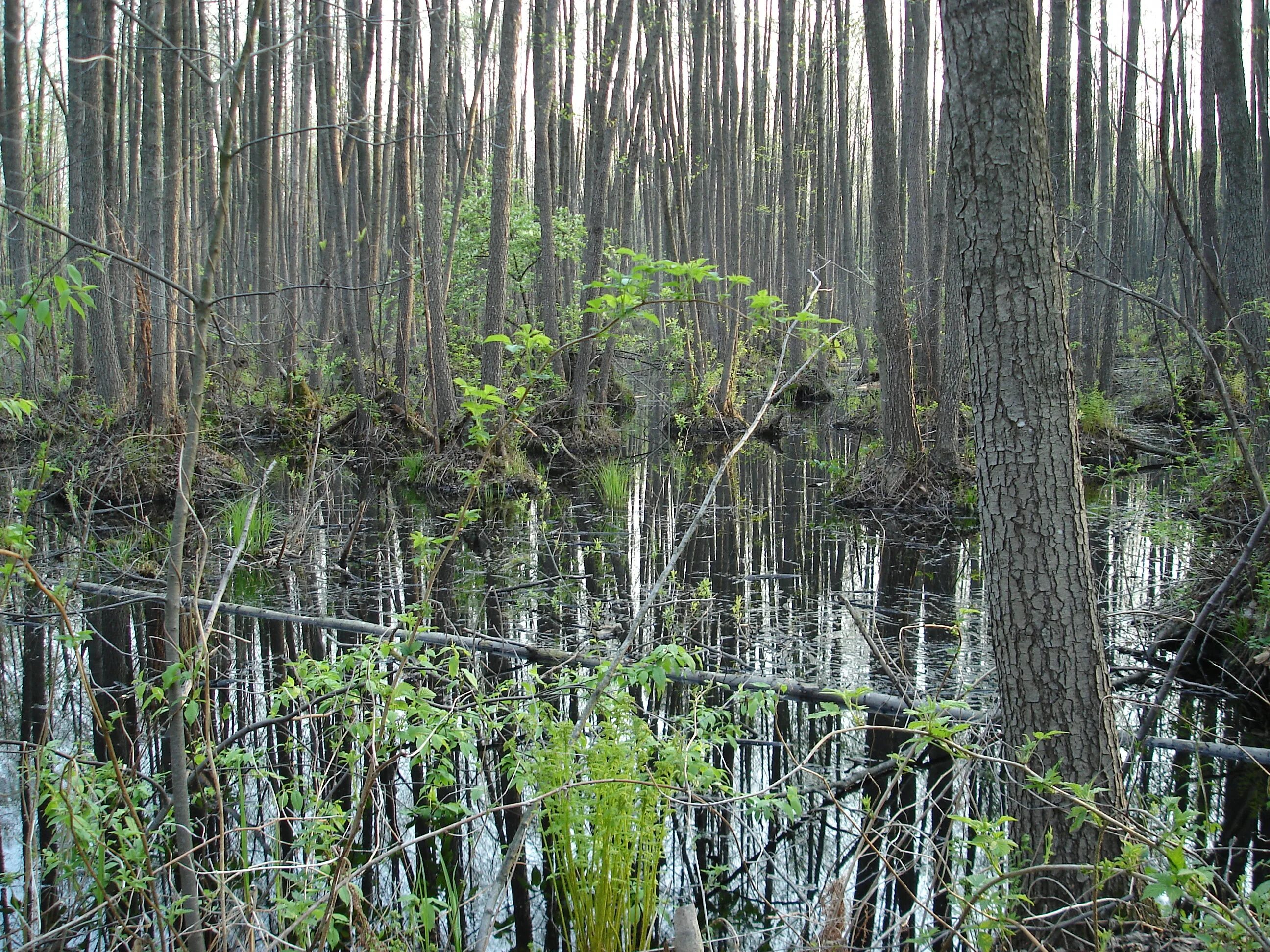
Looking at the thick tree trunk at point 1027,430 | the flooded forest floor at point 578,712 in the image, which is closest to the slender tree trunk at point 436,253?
the flooded forest floor at point 578,712

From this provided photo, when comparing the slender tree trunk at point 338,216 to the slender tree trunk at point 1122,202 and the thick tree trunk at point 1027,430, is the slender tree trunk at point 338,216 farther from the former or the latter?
the slender tree trunk at point 1122,202

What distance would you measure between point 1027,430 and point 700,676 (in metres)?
2.16

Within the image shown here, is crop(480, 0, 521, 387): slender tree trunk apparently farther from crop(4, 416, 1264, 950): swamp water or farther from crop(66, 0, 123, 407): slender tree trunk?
crop(66, 0, 123, 407): slender tree trunk

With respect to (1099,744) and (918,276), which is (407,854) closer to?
→ (1099,744)

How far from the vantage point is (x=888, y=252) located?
856 cm

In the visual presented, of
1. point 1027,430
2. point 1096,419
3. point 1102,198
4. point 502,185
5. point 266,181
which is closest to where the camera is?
point 1027,430

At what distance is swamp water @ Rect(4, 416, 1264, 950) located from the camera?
305 cm

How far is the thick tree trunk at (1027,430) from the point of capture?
2447mm

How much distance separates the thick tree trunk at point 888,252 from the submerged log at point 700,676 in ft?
16.7

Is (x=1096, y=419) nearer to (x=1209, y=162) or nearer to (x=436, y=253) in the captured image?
(x=1209, y=162)

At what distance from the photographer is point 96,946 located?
2781mm

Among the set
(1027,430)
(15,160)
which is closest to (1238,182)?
(1027,430)

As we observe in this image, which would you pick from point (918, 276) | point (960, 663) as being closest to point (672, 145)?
point (918, 276)

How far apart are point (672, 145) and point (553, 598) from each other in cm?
1346
